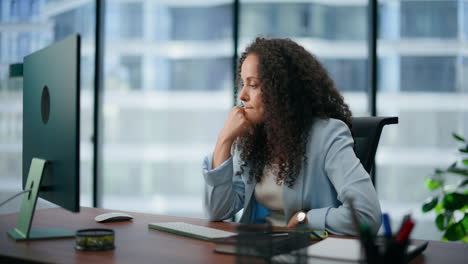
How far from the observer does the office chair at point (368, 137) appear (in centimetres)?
171

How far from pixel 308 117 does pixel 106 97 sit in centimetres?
253

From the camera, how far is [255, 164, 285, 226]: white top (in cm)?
168

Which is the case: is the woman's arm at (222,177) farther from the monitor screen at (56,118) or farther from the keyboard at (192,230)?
the monitor screen at (56,118)

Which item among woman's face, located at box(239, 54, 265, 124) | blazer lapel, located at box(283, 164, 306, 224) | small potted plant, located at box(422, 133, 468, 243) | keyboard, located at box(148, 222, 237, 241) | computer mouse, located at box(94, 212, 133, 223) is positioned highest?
A: woman's face, located at box(239, 54, 265, 124)

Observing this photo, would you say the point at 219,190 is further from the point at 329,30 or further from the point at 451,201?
the point at 329,30

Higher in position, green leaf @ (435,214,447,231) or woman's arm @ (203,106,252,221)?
woman's arm @ (203,106,252,221)

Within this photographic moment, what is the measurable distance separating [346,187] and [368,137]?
1.12 feet

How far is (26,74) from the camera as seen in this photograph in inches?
59.7

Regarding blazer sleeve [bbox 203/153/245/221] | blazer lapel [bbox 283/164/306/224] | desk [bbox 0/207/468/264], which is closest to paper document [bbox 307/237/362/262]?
desk [bbox 0/207/468/264]

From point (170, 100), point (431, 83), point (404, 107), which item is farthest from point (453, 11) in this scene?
point (170, 100)

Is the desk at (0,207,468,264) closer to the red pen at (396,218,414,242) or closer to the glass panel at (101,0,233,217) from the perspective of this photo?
the red pen at (396,218,414,242)

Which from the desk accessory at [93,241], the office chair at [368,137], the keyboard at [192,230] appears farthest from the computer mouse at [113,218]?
the office chair at [368,137]

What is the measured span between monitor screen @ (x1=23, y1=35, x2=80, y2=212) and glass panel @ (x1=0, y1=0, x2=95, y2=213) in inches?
70.7

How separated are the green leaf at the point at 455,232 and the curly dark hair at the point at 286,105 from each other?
1.47 meters
